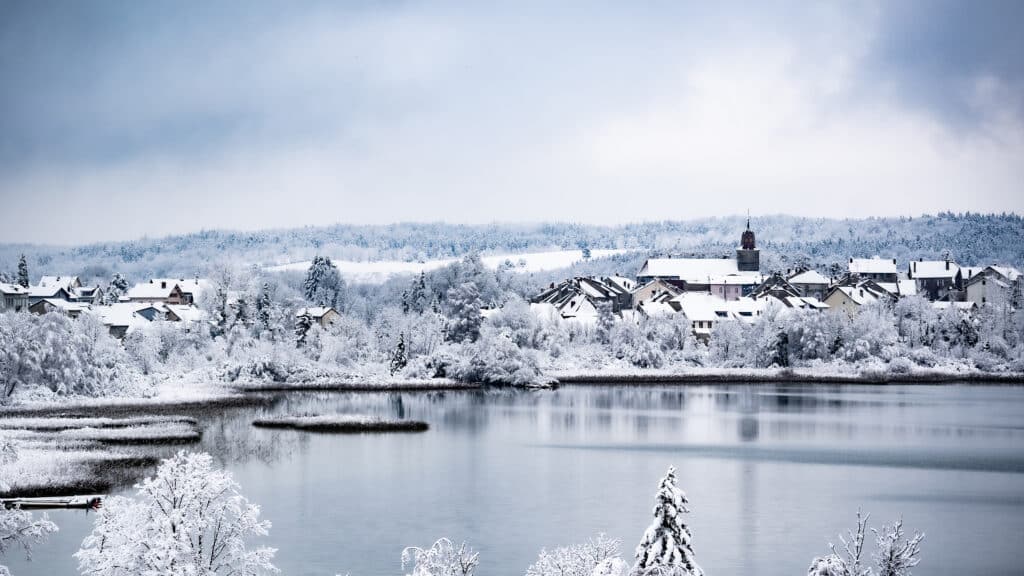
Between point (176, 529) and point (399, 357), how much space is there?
62377 mm

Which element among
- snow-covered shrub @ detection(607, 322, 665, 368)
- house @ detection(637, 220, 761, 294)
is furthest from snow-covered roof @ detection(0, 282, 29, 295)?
house @ detection(637, 220, 761, 294)

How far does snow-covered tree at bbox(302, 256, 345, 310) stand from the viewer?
120 metres

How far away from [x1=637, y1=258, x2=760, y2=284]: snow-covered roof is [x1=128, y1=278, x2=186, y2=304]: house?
5193 centimetres

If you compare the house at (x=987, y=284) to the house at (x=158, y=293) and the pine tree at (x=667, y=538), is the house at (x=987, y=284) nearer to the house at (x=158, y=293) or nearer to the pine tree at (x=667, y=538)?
the house at (x=158, y=293)

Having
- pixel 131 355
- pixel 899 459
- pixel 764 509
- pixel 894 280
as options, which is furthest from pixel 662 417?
pixel 894 280

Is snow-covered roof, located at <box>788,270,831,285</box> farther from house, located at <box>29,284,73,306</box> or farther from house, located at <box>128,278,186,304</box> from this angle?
house, located at <box>29,284,73,306</box>

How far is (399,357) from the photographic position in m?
79.1

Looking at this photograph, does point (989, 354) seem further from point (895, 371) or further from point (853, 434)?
point (853, 434)

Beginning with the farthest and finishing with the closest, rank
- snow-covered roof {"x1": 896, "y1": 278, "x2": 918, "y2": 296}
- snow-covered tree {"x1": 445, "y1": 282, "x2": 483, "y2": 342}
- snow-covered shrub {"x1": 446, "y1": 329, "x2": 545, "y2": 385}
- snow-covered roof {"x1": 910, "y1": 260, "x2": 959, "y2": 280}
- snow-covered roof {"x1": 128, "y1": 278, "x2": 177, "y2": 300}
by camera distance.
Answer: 1. snow-covered roof {"x1": 910, "y1": 260, "x2": 959, "y2": 280}
2. snow-covered roof {"x1": 896, "y1": 278, "x2": 918, "y2": 296}
3. snow-covered roof {"x1": 128, "y1": 278, "x2": 177, "y2": 300}
4. snow-covered tree {"x1": 445, "y1": 282, "x2": 483, "y2": 342}
5. snow-covered shrub {"x1": 446, "y1": 329, "x2": 545, "y2": 385}

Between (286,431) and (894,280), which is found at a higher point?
(894,280)

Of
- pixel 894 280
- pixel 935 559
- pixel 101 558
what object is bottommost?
pixel 935 559

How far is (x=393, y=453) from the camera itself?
140 ft

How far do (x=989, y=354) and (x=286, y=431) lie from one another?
191 ft

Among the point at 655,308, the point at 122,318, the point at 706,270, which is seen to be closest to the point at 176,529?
the point at 122,318
